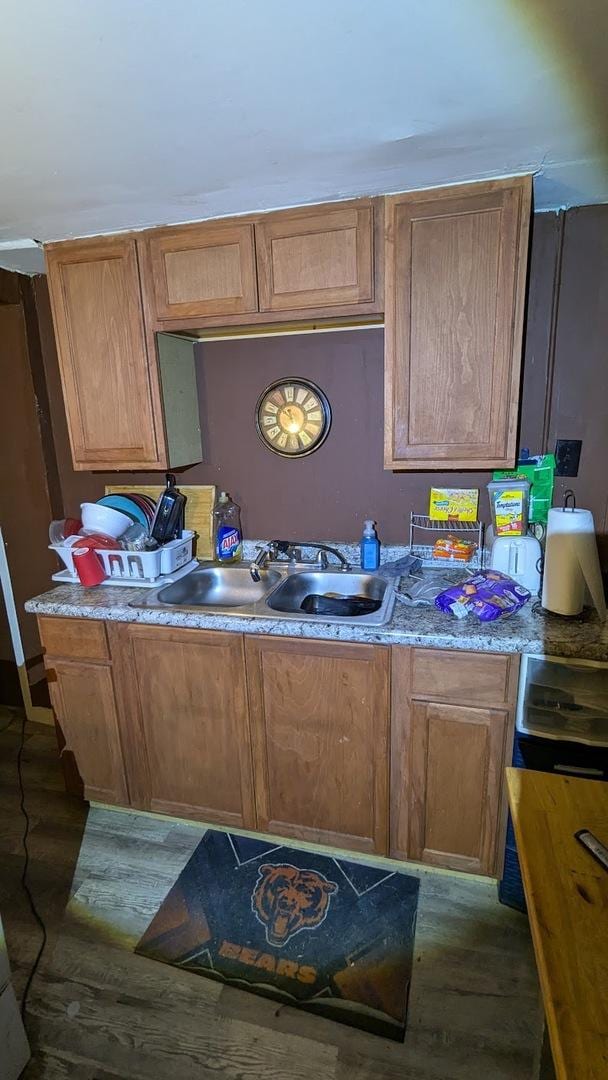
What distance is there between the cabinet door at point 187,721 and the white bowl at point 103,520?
45 centimetres

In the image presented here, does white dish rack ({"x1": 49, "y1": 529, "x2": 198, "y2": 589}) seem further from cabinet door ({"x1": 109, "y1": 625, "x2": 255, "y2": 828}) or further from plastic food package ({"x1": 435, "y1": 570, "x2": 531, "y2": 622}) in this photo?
plastic food package ({"x1": 435, "y1": 570, "x2": 531, "y2": 622})

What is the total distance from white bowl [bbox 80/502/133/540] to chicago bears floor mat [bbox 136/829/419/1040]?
125 centimetres

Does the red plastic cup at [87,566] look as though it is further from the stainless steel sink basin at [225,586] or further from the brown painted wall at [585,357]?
the brown painted wall at [585,357]

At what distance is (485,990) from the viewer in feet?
4.62

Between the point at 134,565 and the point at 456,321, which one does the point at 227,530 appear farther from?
the point at 456,321

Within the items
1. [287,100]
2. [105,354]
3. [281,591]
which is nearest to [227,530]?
[281,591]

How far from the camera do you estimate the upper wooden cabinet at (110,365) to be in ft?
6.09

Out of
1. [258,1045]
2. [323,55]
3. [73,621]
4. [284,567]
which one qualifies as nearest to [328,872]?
[258,1045]

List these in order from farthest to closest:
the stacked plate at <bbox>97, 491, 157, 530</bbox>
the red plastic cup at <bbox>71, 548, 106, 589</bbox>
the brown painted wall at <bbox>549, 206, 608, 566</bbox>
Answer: the stacked plate at <bbox>97, 491, 157, 530</bbox> < the red plastic cup at <bbox>71, 548, 106, 589</bbox> < the brown painted wall at <bbox>549, 206, 608, 566</bbox>

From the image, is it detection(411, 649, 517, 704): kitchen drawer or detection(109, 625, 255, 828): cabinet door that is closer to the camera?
detection(411, 649, 517, 704): kitchen drawer

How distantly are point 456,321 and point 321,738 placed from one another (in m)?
1.40

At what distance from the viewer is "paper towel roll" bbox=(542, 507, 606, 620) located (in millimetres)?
1506

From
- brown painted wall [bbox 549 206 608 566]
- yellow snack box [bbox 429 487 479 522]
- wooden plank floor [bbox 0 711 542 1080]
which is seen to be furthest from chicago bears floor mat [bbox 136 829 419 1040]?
brown painted wall [bbox 549 206 608 566]

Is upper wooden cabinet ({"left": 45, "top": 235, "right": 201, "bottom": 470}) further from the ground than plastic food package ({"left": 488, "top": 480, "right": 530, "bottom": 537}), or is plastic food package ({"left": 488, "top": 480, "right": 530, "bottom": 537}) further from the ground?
upper wooden cabinet ({"left": 45, "top": 235, "right": 201, "bottom": 470})
